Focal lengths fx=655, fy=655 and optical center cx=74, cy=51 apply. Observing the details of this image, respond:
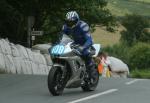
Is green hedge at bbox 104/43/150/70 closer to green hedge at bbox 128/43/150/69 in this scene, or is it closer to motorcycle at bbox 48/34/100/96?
green hedge at bbox 128/43/150/69

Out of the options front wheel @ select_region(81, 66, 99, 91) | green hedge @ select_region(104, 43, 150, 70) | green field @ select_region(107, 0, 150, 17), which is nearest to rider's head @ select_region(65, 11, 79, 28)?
front wheel @ select_region(81, 66, 99, 91)

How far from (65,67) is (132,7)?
95578mm

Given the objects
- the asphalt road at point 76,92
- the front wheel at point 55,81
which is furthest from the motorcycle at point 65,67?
the asphalt road at point 76,92

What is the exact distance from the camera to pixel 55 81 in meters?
13.6

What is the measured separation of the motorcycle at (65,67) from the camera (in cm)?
1359

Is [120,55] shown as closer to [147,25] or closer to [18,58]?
[147,25]

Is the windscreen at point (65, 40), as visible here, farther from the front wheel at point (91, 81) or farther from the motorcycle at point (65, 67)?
the front wheel at point (91, 81)

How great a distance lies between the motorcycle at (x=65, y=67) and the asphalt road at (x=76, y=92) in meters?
0.24

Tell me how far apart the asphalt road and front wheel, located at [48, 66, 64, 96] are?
14 centimetres

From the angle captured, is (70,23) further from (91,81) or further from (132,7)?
(132,7)

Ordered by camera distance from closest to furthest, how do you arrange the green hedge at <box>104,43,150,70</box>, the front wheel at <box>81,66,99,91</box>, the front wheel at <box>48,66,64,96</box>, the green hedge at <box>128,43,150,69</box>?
the front wheel at <box>48,66,64,96</box>
the front wheel at <box>81,66,99,91</box>
the green hedge at <box>104,43,150,70</box>
the green hedge at <box>128,43,150,69</box>

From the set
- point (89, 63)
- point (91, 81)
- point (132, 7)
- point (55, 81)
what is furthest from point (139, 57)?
point (55, 81)

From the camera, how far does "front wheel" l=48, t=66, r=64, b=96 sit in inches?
531

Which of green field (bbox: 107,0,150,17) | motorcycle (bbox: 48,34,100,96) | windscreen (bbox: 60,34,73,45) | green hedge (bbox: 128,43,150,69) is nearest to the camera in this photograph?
motorcycle (bbox: 48,34,100,96)
